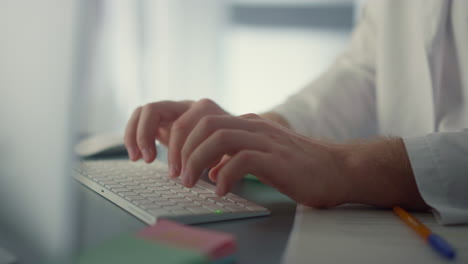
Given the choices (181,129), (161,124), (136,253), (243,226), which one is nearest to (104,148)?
(161,124)

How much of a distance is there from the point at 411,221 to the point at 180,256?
11.3 inches

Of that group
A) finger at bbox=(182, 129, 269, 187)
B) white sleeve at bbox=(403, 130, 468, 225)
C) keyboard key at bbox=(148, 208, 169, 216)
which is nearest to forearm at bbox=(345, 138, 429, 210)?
white sleeve at bbox=(403, 130, 468, 225)

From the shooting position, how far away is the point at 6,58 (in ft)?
1.60

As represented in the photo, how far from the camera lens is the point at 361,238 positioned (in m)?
0.47

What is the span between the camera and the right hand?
70 cm

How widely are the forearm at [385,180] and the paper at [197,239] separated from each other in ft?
0.85

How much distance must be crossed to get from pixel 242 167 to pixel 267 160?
0.10 ft

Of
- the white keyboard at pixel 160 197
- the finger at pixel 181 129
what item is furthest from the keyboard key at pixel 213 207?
the finger at pixel 181 129

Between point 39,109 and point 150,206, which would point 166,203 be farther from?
point 39,109

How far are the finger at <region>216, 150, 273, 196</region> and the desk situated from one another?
42 mm

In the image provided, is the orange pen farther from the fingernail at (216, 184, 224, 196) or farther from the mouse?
the mouse

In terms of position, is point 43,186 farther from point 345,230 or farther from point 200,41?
point 200,41

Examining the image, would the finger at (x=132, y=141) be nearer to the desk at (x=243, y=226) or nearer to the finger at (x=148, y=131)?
the finger at (x=148, y=131)

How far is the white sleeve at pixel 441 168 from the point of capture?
0.58 meters
